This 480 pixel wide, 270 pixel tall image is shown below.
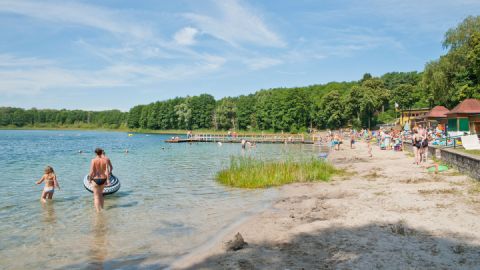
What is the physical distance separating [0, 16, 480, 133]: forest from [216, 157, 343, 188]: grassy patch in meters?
24.3

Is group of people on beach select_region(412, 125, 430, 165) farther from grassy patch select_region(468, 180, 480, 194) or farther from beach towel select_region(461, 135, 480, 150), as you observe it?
grassy patch select_region(468, 180, 480, 194)

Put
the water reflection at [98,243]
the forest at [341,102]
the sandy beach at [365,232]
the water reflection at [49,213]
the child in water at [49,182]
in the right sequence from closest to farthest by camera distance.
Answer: the sandy beach at [365,232]
the water reflection at [98,243]
the water reflection at [49,213]
the child in water at [49,182]
the forest at [341,102]

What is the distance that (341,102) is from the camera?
7750cm

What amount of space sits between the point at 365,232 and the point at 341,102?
7297 centimetres

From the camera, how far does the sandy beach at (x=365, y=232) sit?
5.94 meters

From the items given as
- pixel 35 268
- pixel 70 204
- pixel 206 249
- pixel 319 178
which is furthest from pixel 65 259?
pixel 319 178

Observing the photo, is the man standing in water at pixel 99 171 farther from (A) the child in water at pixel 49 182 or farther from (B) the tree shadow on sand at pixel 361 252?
(B) the tree shadow on sand at pixel 361 252

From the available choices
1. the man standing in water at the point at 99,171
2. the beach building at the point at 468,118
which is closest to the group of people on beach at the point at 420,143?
the beach building at the point at 468,118

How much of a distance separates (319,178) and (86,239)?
10.8m

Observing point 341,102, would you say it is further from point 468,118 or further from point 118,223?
point 118,223

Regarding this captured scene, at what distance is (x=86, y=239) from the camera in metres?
8.52

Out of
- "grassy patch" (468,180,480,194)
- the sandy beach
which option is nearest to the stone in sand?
the sandy beach

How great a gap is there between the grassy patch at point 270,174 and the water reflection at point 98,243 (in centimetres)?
674

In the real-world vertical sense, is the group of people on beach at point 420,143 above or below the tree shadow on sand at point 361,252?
above
